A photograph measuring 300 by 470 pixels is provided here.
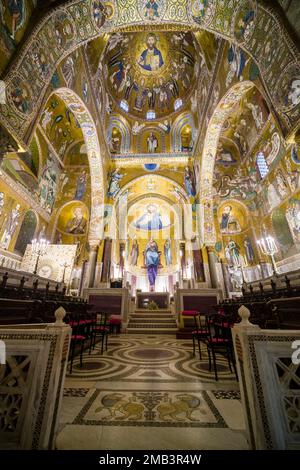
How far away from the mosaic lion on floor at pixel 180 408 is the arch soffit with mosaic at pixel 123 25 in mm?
5159

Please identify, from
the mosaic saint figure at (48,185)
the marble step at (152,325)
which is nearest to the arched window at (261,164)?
the marble step at (152,325)

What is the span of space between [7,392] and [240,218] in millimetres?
14932

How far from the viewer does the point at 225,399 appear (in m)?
2.21

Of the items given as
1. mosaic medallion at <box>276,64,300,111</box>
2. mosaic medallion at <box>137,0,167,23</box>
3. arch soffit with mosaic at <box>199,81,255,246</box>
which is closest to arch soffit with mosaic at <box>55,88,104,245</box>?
mosaic medallion at <box>137,0,167,23</box>

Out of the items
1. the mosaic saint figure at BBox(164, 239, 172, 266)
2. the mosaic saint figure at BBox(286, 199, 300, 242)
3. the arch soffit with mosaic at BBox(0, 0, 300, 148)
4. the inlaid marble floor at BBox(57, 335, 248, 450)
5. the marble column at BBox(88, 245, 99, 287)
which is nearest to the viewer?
the inlaid marble floor at BBox(57, 335, 248, 450)

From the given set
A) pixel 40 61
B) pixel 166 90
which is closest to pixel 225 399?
pixel 40 61

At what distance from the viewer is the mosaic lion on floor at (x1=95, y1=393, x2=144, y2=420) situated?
1841mm

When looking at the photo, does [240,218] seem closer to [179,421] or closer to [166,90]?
[166,90]

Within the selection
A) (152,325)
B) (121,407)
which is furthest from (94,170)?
(121,407)

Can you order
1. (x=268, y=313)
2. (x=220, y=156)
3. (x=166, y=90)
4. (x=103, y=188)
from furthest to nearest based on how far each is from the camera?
(x=166, y=90)
(x=220, y=156)
(x=103, y=188)
(x=268, y=313)

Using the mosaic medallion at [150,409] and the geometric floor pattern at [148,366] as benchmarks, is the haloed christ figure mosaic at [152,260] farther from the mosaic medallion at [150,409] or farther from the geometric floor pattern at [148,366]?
the mosaic medallion at [150,409]

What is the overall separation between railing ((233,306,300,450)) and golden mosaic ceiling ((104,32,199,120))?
16.6 meters

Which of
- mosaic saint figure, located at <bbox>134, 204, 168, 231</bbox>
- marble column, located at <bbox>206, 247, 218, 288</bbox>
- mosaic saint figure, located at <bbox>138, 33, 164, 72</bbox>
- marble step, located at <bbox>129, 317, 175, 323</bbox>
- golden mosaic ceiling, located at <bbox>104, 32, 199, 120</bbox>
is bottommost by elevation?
marble step, located at <bbox>129, 317, 175, 323</bbox>

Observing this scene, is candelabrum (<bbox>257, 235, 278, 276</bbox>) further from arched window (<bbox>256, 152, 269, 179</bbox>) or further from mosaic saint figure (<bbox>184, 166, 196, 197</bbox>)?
mosaic saint figure (<bbox>184, 166, 196, 197</bbox>)
